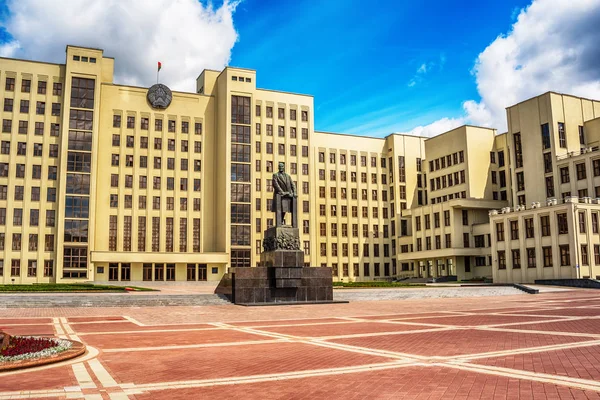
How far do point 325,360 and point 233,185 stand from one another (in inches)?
2270

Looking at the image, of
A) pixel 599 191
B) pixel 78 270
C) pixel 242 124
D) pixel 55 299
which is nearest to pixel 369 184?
pixel 242 124

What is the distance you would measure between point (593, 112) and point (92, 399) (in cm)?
6816

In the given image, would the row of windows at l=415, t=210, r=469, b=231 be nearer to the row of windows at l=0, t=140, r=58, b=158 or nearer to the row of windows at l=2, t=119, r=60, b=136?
the row of windows at l=0, t=140, r=58, b=158

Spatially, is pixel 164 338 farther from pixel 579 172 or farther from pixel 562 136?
pixel 562 136

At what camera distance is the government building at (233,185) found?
58.8m

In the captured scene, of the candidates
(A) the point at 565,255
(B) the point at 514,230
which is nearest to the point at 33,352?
(A) the point at 565,255

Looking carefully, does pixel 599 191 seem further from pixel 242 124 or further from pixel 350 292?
pixel 242 124

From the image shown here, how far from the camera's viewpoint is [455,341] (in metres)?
12.7

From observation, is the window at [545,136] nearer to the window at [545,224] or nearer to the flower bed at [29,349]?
the window at [545,224]

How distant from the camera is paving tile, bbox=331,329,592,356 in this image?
1129 centimetres

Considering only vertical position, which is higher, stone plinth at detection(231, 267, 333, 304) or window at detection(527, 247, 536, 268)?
window at detection(527, 247, 536, 268)

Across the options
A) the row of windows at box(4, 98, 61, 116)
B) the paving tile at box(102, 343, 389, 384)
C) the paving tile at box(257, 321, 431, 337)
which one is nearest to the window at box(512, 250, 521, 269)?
the paving tile at box(257, 321, 431, 337)

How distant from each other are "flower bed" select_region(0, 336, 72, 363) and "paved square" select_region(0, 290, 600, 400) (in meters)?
0.54

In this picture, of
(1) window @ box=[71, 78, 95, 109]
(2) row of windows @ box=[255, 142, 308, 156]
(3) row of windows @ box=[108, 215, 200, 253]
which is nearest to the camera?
(1) window @ box=[71, 78, 95, 109]
